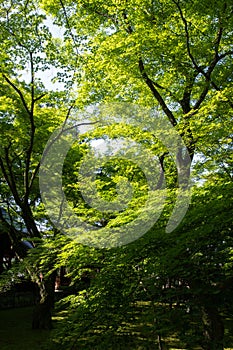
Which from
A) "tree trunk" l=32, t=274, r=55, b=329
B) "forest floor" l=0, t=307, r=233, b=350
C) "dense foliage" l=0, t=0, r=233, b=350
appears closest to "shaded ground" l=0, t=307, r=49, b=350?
"forest floor" l=0, t=307, r=233, b=350

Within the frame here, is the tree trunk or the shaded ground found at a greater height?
the tree trunk

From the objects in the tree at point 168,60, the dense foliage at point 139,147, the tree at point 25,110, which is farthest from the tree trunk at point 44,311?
the tree at point 168,60

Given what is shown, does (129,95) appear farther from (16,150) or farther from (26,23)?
(16,150)

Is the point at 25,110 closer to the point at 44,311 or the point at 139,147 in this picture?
the point at 139,147

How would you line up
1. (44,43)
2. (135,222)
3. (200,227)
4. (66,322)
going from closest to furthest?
(200,227), (66,322), (135,222), (44,43)

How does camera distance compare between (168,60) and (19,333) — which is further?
(19,333)

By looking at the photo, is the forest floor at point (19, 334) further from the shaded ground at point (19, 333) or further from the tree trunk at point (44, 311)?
the tree trunk at point (44, 311)

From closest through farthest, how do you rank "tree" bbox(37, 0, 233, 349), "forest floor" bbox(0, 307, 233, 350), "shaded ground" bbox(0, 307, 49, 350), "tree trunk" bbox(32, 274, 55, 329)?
"tree" bbox(37, 0, 233, 349), "forest floor" bbox(0, 307, 233, 350), "shaded ground" bbox(0, 307, 49, 350), "tree trunk" bbox(32, 274, 55, 329)

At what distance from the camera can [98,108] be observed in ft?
40.3

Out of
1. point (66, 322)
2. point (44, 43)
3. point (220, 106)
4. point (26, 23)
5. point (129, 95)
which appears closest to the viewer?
point (66, 322)

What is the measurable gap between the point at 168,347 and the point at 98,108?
8.28 meters

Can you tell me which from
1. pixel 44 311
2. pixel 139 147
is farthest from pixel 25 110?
pixel 44 311

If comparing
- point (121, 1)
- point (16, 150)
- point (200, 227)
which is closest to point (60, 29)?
point (121, 1)

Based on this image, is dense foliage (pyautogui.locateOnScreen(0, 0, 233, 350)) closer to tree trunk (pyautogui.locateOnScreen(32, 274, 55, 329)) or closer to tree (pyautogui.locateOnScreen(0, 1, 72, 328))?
tree (pyautogui.locateOnScreen(0, 1, 72, 328))
